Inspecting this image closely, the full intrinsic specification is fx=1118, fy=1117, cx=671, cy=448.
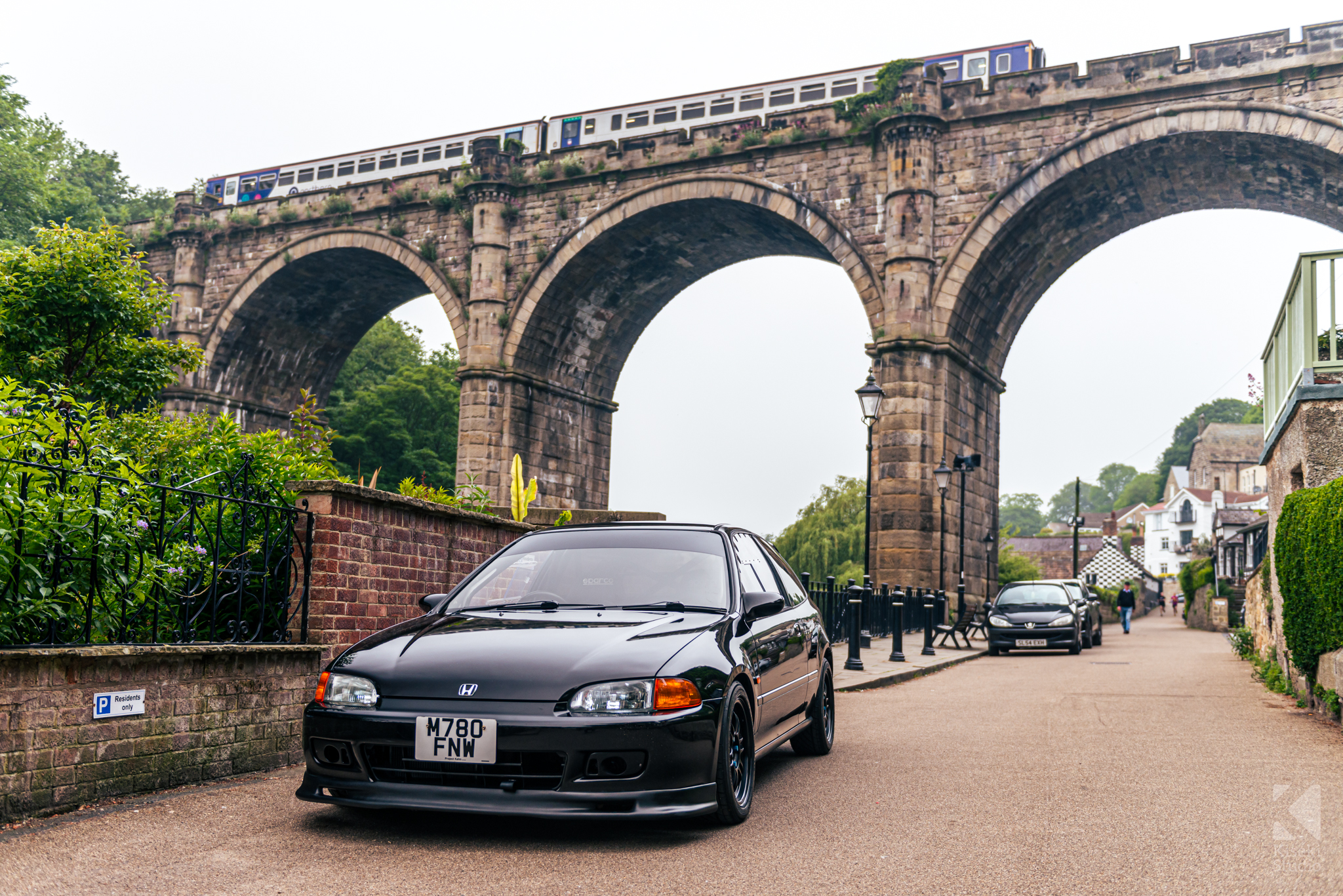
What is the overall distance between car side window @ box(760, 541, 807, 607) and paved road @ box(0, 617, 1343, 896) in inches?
36.5

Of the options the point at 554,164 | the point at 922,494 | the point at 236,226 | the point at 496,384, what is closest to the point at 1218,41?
the point at 922,494

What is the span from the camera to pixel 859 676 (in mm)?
12414

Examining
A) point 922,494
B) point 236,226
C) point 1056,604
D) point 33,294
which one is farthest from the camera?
point 236,226

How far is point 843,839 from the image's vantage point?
435 centimetres

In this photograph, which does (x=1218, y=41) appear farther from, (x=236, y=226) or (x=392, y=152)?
(x=236, y=226)

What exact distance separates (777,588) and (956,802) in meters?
1.54

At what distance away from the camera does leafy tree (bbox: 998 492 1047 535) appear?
16525 cm

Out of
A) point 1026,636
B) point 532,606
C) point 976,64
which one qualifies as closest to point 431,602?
point 532,606

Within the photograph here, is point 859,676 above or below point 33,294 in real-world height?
below

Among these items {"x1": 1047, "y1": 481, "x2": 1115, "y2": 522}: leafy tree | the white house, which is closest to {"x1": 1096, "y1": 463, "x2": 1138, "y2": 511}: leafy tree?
{"x1": 1047, "y1": 481, "x2": 1115, "y2": 522}: leafy tree

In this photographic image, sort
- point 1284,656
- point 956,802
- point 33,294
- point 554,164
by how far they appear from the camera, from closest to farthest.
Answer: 1. point 956,802
2. point 1284,656
3. point 33,294
4. point 554,164

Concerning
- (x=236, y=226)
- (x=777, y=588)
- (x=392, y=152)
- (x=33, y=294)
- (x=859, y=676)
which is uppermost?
(x=392, y=152)

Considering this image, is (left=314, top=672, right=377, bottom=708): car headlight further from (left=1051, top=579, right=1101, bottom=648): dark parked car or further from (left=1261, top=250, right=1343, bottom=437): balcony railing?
(left=1051, top=579, right=1101, bottom=648): dark parked car

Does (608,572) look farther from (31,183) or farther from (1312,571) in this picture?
(31,183)
